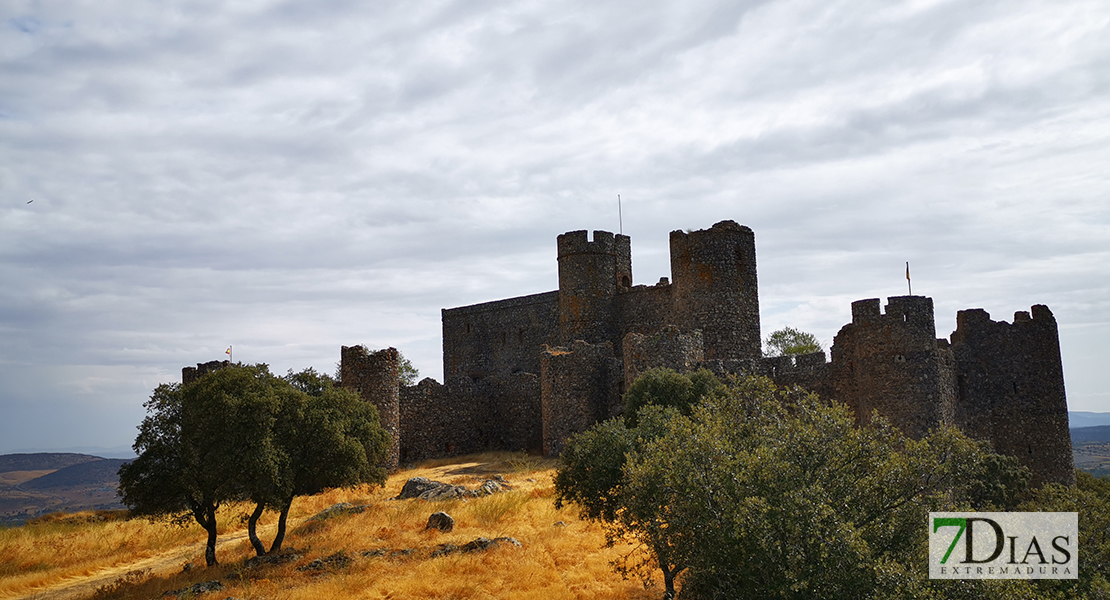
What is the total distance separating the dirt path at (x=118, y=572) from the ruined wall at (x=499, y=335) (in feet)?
68.9

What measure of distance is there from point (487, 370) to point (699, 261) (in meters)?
15.5

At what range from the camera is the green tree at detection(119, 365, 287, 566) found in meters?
18.6

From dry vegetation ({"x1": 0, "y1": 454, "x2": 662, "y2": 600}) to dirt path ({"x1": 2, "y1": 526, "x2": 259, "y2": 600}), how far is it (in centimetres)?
8

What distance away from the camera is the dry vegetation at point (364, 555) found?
15.8m

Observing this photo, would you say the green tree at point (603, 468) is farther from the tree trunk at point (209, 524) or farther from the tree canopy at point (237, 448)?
the tree trunk at point (209, 524)

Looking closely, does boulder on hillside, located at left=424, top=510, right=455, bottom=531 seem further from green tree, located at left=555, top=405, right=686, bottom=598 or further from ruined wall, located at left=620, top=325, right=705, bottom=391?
ruined wall, located at left=620, top=325, right=705, bottom=391

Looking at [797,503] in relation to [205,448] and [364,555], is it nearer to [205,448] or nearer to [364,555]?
[364,555]

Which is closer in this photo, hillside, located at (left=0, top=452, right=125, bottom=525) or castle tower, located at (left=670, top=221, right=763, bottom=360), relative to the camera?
castle tower, located at (left=670, top=221, right=763, bottom=360)

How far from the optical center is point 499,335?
46.0 meters

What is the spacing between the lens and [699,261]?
35969mm

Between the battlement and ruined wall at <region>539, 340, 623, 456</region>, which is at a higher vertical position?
the battlement

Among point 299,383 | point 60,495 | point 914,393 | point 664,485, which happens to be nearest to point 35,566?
point 299,383

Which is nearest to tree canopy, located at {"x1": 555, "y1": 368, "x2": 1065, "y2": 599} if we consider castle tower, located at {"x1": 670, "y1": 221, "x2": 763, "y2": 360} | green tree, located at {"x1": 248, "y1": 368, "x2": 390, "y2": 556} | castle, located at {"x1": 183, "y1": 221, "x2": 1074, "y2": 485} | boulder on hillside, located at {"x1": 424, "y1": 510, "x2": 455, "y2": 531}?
boulder on hillside, located at {"x1": 424, "y1": 510, "x2": 455, "y2": 531}

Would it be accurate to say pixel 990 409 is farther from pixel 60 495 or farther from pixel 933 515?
pixel 60 495
